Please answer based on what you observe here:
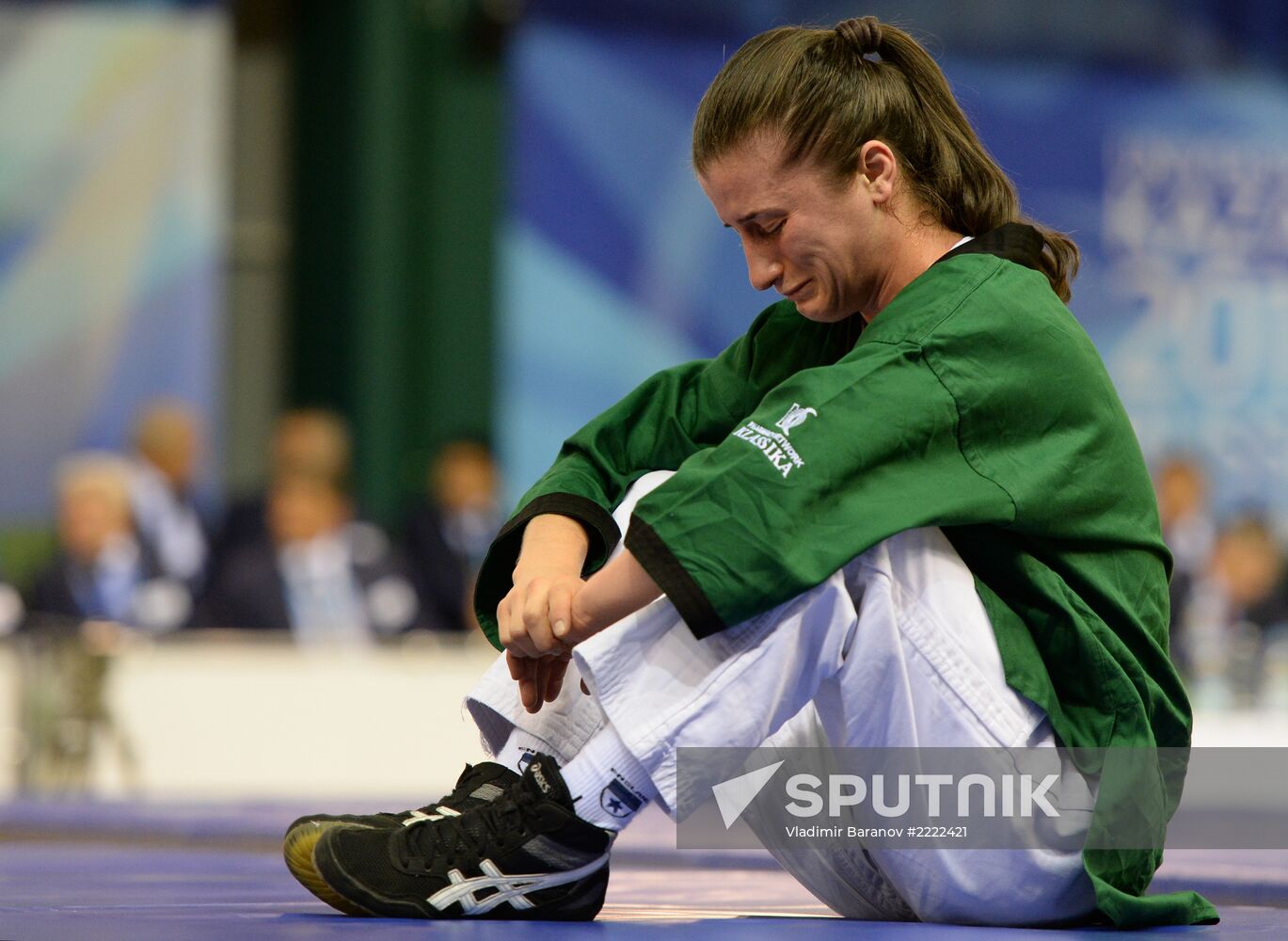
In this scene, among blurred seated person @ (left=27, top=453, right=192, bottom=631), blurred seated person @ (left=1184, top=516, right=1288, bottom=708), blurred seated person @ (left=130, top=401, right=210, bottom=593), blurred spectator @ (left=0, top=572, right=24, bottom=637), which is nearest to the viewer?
blurred spectator @ (left=0, top=572, right=24, bottom=637)

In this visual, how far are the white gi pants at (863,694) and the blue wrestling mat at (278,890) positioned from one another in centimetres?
5

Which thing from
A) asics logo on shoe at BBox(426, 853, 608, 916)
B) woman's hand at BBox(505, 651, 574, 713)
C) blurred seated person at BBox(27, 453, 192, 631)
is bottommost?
asics logo on shoe at BBox(426, 853, 608, 916)

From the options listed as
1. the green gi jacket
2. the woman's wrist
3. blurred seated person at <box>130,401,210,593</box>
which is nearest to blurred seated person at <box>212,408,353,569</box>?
blurred seated person at <box>130,401,210,593</box>

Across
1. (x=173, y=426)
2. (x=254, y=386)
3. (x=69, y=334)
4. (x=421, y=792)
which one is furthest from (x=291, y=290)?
(x=421, y=792)

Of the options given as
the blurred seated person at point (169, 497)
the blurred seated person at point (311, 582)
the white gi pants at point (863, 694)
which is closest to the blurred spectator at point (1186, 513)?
the blurred seated person at point (311, 582)

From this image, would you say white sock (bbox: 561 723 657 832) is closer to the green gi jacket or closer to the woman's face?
the green gi jacket

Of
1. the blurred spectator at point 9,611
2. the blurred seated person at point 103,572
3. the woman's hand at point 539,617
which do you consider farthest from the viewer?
the blurred seated person at point 103,572

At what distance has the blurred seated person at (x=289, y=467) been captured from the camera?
16.7 ft

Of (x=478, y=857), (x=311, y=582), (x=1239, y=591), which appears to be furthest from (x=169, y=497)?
(x=478, y=857)

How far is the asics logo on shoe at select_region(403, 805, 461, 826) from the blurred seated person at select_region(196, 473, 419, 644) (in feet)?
10.8

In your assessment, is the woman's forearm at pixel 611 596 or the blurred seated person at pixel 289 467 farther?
the blurred seated person at pixel 289 467

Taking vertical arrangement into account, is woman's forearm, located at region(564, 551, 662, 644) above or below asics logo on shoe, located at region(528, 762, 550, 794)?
above

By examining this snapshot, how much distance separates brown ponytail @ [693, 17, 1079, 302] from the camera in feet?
5.07

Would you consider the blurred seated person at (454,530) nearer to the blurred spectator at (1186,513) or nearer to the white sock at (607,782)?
the blurred spectator at (1186,513)
